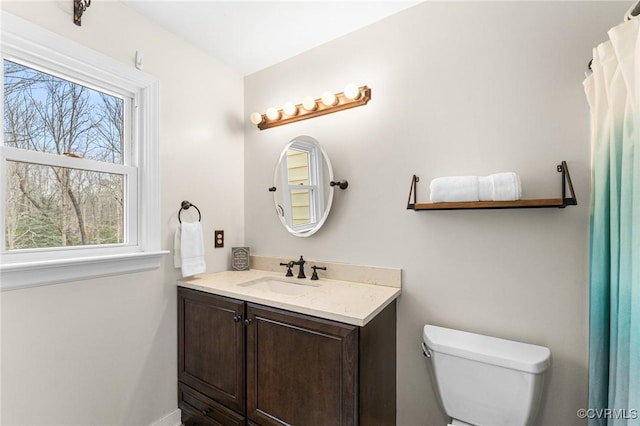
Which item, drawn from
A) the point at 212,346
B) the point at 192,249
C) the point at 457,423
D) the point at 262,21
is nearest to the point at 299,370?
the point at 212,346

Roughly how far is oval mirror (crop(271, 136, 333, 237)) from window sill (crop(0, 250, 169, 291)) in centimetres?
81

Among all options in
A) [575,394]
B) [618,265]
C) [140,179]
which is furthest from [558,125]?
[140,179]

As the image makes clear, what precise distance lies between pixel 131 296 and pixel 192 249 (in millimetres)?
402

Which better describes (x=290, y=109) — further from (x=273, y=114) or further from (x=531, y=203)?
(x=531, y=203)

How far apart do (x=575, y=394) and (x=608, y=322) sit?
42 centimetres

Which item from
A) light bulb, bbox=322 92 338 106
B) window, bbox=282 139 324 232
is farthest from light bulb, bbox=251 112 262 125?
light bulb, bbox=322 92 338 106

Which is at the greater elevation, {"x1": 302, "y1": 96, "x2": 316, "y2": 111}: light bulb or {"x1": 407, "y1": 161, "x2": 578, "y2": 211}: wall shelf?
{"x1": 302, "y1": 96, "x2": 316, "y2": 111}: light bulb

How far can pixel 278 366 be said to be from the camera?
4.42ft

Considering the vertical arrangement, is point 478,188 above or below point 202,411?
above

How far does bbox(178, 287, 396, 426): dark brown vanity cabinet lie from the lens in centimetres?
117

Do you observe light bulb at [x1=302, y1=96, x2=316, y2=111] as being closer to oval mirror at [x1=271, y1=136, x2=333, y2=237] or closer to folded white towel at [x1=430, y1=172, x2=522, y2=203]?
oval mirror at [x1=271, y1=136, x2=333, y2=237]

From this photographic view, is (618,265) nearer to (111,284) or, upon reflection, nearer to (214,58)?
(111,284)

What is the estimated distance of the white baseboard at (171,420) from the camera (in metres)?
1.69

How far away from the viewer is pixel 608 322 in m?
1.01
